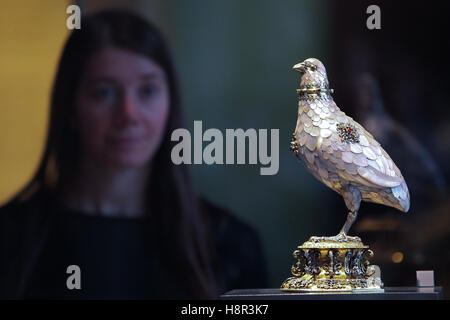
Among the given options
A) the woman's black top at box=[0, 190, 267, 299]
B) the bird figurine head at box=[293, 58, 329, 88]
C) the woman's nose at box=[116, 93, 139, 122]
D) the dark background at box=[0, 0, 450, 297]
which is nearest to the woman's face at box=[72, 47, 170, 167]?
the woman's nose at box=[116, 93, 139, 122]

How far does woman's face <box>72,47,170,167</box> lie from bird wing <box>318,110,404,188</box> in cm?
239

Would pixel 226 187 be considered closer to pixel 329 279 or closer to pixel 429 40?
pixel 429 40

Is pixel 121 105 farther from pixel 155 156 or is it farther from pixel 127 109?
pixel 155 156

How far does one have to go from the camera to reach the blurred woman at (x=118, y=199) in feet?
20.5

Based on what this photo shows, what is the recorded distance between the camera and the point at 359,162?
4.11 meters

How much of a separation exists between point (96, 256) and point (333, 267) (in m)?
2.51

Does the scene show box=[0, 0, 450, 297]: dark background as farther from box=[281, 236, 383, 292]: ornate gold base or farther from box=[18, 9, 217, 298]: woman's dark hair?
box=[281, 236, 383, 292]: ornate gold base

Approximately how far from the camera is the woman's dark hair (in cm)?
629

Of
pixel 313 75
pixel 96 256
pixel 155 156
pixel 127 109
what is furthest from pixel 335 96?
pixel 96 256

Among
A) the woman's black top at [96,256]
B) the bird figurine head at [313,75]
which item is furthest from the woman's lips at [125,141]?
the bird figurine head at [313,75]

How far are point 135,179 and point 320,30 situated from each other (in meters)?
1.65

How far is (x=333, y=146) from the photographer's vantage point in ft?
13.5

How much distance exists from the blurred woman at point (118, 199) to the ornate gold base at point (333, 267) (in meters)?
2.02

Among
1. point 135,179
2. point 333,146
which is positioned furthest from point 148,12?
point 333,146
